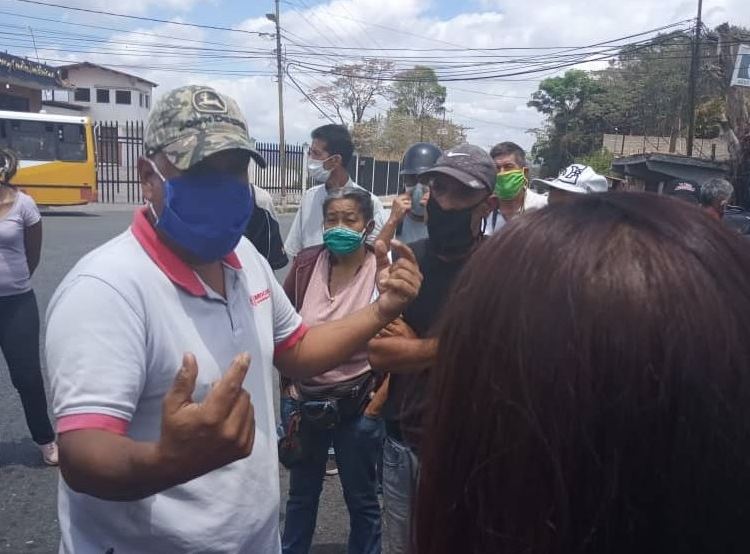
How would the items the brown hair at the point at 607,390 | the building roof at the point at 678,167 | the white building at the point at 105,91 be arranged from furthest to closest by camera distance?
1. the white building at the point at 105,91
2. the building roof at the point at 678,167
3. the brown hair at the point at 607,390

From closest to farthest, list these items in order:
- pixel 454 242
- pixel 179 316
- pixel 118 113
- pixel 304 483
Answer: pixel 179 316 < pixel 454 242 < pixel 304 483 < pixel 118 113

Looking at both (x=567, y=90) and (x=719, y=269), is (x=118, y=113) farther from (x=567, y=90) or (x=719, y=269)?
(x=719, y=269)

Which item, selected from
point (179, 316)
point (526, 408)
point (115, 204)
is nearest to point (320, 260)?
point (179, 316)

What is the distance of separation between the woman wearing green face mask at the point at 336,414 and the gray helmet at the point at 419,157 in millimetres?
1357

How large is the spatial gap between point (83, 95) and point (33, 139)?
3261cm

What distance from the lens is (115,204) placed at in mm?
24375

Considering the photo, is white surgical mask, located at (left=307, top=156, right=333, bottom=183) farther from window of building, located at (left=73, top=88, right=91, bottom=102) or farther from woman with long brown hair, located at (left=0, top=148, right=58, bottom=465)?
window of building, located at (left=73, top=88, right=91, bottom=102)

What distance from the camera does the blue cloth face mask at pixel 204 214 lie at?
5.98 ft

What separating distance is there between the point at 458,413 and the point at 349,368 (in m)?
2.33

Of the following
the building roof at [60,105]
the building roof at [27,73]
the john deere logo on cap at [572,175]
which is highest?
the building roof at [27,73]

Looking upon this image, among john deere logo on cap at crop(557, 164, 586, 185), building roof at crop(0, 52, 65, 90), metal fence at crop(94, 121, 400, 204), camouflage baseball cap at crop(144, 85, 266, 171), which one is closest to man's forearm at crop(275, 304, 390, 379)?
camouflage baseball cap at crop(144, 85, 266, 171)

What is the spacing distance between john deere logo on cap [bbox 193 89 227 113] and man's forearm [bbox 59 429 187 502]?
80 cm

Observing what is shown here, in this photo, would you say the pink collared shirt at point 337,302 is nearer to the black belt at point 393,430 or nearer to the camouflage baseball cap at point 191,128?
the black belt at point 393,430

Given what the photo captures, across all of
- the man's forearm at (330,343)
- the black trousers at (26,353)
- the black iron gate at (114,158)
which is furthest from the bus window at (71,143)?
the man's forearm at (330,343)
